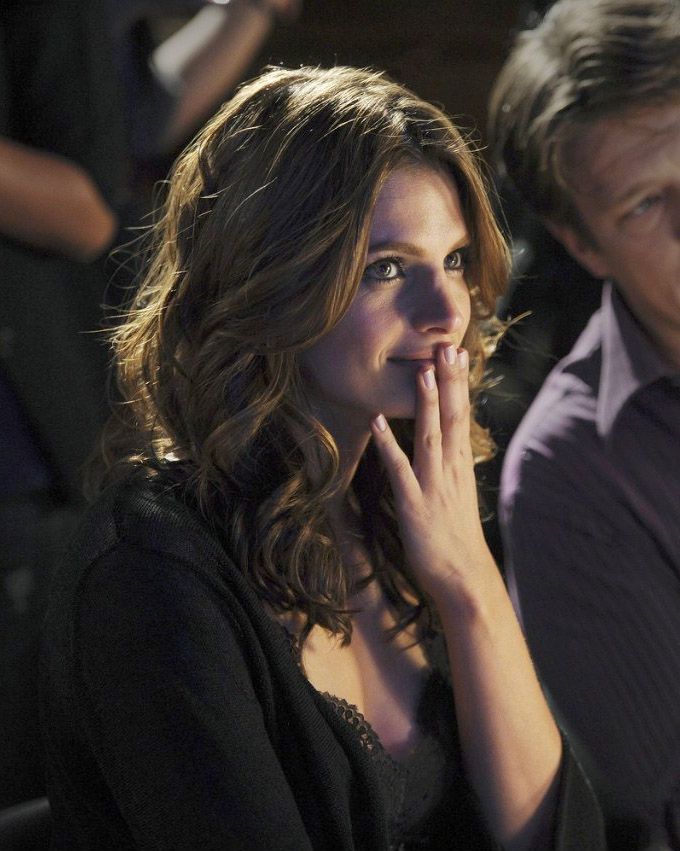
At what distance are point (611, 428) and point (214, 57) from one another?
0.98 meters

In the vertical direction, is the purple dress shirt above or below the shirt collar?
below

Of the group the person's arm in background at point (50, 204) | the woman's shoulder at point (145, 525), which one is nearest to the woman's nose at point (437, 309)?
the woman's shoulder at point (145, 525)

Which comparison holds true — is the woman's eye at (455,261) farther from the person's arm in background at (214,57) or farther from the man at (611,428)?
the person's arm in background at (214,57)

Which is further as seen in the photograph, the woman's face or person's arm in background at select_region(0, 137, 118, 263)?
person's arm in background at select_region(0, 137, 118, 263)

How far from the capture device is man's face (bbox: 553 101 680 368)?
1454mm

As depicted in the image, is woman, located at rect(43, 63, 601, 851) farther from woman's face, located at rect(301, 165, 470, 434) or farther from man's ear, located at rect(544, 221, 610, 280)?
man's ear, located at rect(544, 221, 610, 280)

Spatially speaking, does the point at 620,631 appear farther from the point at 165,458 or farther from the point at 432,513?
the point at 165,458

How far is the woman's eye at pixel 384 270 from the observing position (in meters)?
1.13

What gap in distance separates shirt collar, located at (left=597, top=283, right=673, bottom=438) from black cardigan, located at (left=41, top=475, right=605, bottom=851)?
661 millimetres

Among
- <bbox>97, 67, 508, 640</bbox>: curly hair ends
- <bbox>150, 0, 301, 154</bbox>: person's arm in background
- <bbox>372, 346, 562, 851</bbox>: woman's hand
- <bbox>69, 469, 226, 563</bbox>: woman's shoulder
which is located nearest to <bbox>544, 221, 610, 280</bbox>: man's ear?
<bbox>97, 67, 508, 640</bbox>: curly hair ends

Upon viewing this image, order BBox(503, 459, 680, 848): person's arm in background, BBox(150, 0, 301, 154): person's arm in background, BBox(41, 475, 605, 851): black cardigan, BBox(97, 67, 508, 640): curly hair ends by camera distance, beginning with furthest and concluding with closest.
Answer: BBox(150, 0, 301, 154): person's arm in background
BBox(503, 459, 680, 848): person's arm in background
BBox(97, 67, 508, 640): curly hair ends
BBox(41, 475, 605, 851): black cardigan

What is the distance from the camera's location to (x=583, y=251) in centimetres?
160

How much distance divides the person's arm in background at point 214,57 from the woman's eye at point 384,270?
2.85ft

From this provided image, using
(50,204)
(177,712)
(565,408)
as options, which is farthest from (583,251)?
(177,712)
